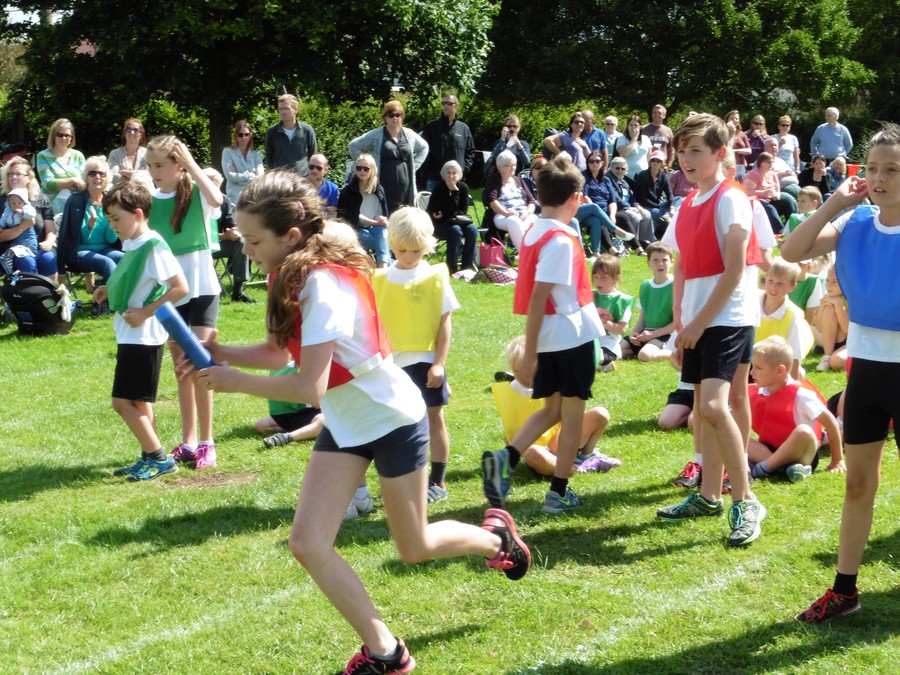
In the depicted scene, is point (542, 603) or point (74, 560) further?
point (74, 560)

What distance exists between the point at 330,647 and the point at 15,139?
2249cm

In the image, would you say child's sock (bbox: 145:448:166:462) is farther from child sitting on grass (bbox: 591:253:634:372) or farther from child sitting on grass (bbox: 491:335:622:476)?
child sitting on grass (bbox: 591:253:634:372)

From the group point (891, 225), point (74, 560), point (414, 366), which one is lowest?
point (74, 560)

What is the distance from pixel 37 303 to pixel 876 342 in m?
9.16

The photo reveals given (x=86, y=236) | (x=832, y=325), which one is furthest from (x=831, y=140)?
(x=86, y=236)

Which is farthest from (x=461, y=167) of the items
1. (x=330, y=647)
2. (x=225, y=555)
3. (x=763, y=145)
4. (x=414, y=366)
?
(x=330, y=647)

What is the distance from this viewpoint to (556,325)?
5.58 meters

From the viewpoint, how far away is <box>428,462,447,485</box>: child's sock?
6082mm

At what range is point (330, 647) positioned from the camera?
4.20 m

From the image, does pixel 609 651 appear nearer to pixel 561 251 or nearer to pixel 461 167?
pixel 561 251

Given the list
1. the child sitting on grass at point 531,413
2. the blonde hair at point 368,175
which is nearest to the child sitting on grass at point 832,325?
the child sitting on grass at point 531,413

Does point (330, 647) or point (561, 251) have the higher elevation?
point (561, 251)

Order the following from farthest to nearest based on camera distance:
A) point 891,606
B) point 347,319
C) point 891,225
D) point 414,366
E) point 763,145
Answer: point 763,145
point 414,366
point 891,606
point 891,225
point 347,319

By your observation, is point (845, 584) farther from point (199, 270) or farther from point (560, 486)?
point (199, 270)
